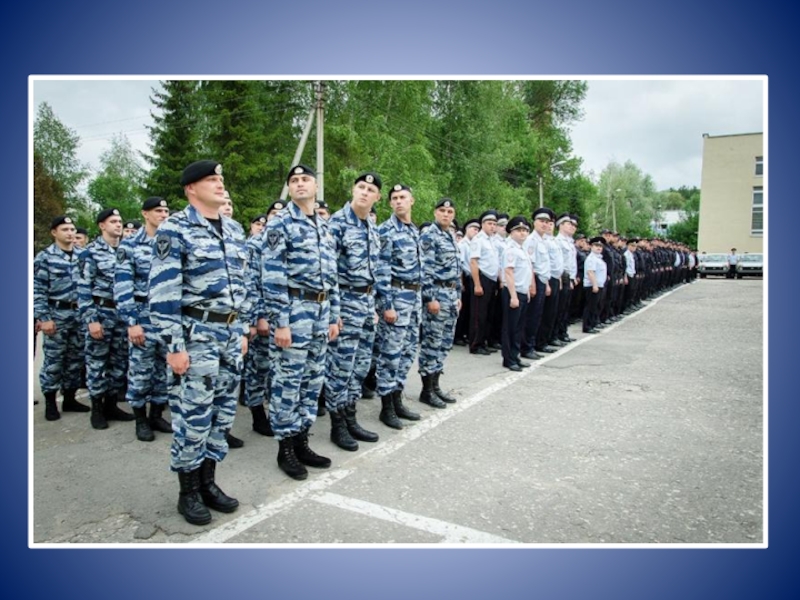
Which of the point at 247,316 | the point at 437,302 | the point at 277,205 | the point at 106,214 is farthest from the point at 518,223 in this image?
the point at 106,214

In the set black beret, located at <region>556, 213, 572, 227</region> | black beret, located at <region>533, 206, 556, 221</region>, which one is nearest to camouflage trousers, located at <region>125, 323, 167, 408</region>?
black beret, located at <region>533, 206, 556, 221</region>

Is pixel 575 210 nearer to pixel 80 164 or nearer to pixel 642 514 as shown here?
pixel 642 514

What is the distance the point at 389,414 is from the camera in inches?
184

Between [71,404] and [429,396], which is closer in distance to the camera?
[71,404]

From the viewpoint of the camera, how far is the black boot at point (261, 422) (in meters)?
4.52

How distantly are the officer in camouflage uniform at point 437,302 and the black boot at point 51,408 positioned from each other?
11.3ft

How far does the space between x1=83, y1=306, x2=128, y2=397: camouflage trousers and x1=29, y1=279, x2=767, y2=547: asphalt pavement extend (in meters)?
0.38

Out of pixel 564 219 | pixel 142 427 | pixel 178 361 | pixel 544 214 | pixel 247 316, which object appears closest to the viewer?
pixel 178 361

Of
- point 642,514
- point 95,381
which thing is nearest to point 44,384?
point 95,381

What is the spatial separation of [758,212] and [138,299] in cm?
457

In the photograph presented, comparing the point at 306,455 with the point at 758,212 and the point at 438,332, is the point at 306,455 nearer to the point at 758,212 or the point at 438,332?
the point at 438,332

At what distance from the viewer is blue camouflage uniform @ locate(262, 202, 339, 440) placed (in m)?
3.54

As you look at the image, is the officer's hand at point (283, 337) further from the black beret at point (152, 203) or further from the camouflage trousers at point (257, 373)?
the black beret at point (152, 203)

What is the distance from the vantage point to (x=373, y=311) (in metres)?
4.32
